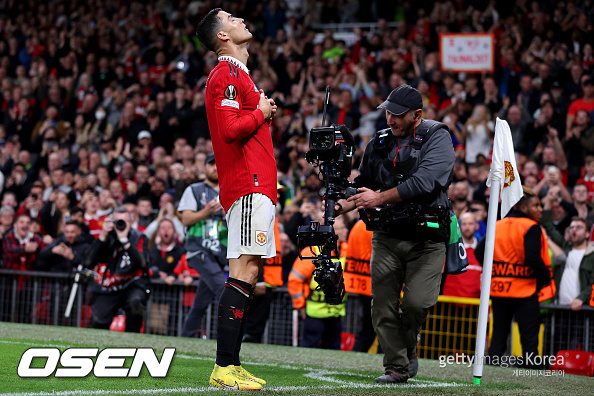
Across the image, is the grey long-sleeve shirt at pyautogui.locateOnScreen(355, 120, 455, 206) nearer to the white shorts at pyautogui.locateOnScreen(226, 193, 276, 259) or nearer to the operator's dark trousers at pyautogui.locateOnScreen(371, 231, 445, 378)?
the operator's dark trousers at pyautogui.locateOnScreen(371, 231, 445, 378)

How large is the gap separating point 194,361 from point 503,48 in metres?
9.98

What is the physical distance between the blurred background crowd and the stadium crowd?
32 mm

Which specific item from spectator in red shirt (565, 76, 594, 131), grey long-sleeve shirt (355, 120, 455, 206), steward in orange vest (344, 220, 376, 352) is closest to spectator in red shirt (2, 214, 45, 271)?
steward in orange vest (344, 220, 376, 352)

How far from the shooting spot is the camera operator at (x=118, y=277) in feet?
36.8

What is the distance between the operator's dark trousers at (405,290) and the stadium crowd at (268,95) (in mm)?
5133

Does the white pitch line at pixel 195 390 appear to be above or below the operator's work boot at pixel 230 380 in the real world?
below

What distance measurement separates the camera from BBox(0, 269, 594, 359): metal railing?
32.3 feet

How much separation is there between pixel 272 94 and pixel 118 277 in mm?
6960

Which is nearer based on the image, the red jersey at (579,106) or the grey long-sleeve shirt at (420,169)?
the grey long-sleeve shirt at (420,169)

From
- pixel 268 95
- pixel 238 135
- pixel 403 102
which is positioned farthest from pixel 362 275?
pixel 268 95

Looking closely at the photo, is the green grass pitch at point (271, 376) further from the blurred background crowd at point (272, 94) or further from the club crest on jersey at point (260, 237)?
the blurred background crowd at point (272, 94)

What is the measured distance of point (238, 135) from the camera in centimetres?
543

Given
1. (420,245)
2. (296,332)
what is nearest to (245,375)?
(420,245)

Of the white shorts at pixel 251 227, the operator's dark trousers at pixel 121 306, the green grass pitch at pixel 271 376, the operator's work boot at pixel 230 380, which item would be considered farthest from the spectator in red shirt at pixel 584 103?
the operator's work boot at pixel 230 380
